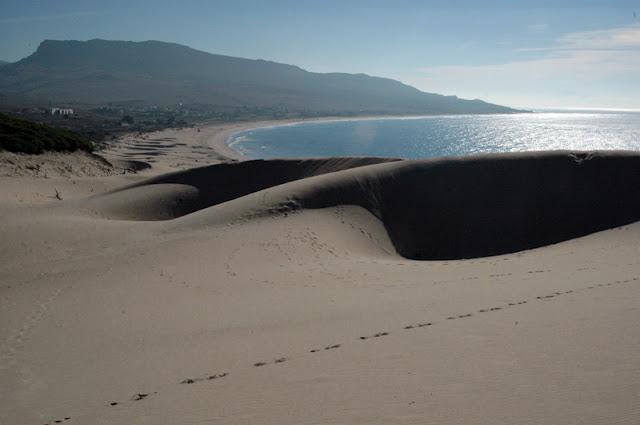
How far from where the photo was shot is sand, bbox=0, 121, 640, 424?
502 cm

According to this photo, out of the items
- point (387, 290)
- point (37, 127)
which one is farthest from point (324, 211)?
point (37, 127)

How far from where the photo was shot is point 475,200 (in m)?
19.2

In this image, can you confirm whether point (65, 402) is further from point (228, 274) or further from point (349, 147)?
point (349, 147)

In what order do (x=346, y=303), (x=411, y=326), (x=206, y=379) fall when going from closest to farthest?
(x=206, y=379) < (x=411, y=326) < (x=346, y=303)

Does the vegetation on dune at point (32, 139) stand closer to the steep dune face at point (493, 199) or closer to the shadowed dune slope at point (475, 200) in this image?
the shadowed dune slope at point (475, 200)

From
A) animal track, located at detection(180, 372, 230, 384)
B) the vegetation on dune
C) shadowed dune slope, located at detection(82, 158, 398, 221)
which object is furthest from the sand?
the vegetation on dune

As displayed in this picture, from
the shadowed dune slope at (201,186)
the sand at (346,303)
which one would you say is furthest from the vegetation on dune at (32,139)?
the sand at (346,303)

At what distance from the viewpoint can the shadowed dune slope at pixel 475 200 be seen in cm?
1736

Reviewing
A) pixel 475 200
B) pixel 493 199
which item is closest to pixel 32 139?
pixel 475 200

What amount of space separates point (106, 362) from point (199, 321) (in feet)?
5.88

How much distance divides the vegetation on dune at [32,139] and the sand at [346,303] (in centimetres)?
1484

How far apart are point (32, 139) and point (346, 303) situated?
107 ft

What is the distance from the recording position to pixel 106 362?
22.2 feet

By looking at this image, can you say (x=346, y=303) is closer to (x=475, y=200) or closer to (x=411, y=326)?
(x=411, y=326)
